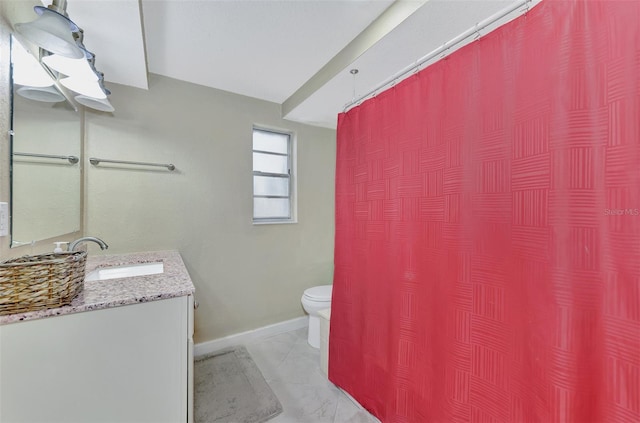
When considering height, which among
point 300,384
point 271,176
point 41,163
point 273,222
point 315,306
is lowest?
point 300,384

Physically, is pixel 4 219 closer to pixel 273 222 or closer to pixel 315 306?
pixel 273 222

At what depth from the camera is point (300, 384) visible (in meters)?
1.73

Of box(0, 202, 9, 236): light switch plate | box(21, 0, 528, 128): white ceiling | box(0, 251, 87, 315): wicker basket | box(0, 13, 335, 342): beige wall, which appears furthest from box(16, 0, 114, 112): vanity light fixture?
box(0, 251, 87, 315): wicker basket

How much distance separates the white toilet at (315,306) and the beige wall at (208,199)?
37 cm

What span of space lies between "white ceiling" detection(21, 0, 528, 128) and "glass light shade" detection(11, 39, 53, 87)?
307mm

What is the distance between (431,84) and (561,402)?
1.27m

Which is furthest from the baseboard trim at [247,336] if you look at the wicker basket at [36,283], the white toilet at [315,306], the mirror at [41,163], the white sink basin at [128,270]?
the wicker basket at [36,283]

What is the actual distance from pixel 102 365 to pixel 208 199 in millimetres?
1402

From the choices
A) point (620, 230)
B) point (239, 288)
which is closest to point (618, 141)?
point (620, 230)

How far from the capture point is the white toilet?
7.06 feet

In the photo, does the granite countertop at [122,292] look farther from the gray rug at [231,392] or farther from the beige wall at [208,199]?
the gray rug at [231,392]

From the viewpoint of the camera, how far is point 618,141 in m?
0.67

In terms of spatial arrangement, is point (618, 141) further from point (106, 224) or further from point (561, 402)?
point (106, 224)

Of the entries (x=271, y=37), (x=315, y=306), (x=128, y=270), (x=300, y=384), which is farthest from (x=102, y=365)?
(x=271, y=37)
